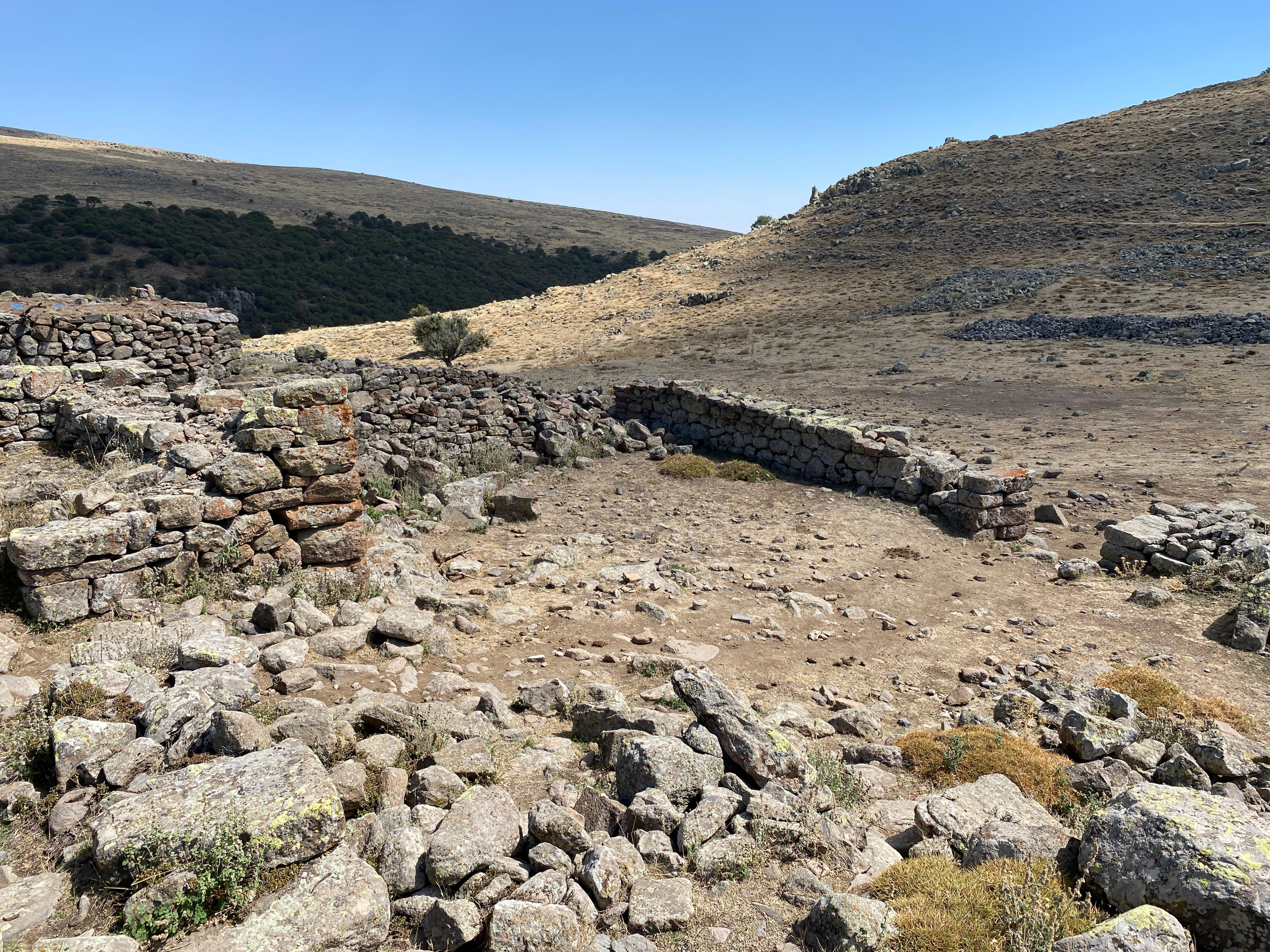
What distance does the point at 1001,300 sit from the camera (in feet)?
88.2

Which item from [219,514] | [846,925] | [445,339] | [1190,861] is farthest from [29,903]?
[445,339]

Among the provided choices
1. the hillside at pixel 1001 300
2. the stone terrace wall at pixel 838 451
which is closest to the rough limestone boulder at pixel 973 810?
the stone terrace wall at pixel 838 451

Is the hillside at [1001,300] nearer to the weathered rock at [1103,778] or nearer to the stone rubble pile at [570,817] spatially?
the weathered rock at [1103,778]

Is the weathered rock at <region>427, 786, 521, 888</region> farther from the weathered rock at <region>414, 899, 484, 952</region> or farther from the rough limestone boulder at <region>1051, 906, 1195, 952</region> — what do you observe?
the rough limestone boulder at <region>1051, 906, 1195, 952</region>

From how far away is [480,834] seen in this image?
114 inches

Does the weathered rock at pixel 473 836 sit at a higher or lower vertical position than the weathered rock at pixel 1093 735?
lower

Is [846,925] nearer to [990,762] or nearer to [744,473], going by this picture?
[990,762]

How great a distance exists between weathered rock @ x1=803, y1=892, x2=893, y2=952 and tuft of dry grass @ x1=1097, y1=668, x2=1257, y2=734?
357cm

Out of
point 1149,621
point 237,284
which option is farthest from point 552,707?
point 237,284

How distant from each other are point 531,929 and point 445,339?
26738 millimetres

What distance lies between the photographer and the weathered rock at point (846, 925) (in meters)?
2.52

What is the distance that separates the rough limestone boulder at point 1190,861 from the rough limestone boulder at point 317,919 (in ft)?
9.03

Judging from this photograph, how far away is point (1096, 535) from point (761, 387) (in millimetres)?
11165

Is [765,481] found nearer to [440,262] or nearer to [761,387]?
[761,387]
